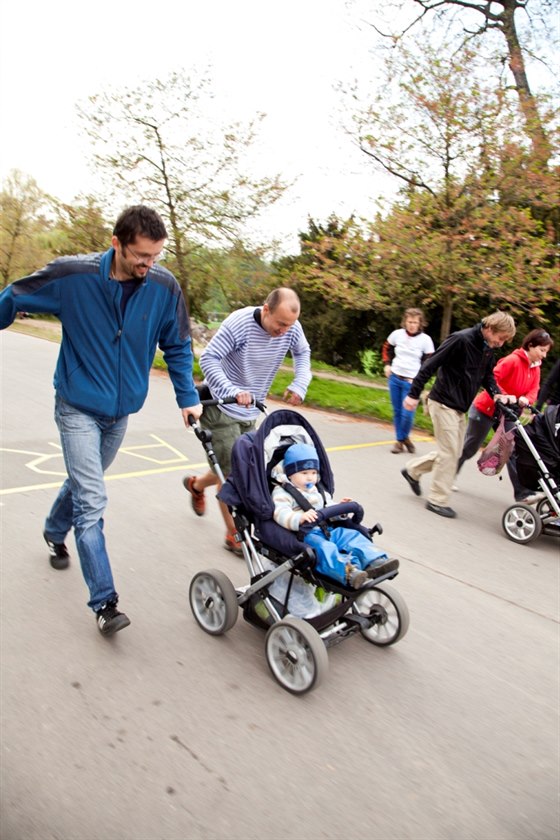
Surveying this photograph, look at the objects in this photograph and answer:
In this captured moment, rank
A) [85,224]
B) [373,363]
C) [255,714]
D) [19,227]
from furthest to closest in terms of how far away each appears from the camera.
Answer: [19,227]
[373,363]
[85,224]
[255,714]

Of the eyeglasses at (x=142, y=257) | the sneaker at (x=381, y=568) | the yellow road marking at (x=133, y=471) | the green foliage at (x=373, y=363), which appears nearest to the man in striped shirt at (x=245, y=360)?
the eyeglasses at (x=142, y=257)

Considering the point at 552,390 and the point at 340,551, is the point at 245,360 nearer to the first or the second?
the point at 340,551

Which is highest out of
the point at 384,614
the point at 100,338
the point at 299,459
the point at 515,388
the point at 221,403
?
the point at 515,388

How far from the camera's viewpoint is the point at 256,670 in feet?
10.6

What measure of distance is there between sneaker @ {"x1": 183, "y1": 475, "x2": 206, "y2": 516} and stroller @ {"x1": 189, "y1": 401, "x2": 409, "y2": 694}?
174 centimetres

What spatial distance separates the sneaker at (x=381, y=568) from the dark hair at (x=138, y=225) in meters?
1.87

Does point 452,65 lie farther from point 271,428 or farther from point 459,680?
point 459,680

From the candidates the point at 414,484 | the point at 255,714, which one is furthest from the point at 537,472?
the point at 255,714

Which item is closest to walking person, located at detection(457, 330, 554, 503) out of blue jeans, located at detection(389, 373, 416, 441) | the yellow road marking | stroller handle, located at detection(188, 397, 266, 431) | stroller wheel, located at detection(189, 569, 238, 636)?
blue jeans, located at detection(389, 373, 416, 441)

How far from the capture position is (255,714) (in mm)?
2902

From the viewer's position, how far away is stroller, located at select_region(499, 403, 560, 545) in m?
5.43

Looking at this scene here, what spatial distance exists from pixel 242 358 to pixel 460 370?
2.52 meters

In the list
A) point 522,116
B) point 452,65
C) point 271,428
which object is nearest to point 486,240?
point 522,116

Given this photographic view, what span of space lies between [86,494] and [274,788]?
1.67 metres
